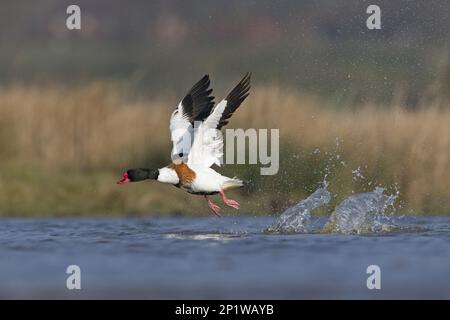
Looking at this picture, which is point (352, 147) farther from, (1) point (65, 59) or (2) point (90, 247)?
(1) point (65, 59)

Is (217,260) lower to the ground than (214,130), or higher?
lower

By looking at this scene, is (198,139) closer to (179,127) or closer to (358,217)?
(179,127)

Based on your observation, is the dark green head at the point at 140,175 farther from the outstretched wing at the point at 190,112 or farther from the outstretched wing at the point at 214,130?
the outstretched wing at the point at 190,112

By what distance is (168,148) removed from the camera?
1543 cm

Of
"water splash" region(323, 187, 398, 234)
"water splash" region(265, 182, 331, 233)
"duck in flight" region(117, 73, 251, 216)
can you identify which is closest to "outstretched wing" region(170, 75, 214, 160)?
"duck in flight" region(117, 73, 251, 216)

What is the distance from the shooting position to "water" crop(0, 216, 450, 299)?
9.65 meters

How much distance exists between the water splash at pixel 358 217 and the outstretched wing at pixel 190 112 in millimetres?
1586

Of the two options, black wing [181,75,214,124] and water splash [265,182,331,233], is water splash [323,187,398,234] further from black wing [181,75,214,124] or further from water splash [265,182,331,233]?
black wing [181,75,214,124]

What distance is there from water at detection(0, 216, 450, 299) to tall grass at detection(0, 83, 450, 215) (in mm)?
954

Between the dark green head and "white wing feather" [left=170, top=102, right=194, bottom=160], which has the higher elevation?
"white wing feather" [left=170, top=102, right=194, bottom=160]

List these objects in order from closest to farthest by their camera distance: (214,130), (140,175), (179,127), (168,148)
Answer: (179,127) < (214,130) < (140,175) < (168,148)

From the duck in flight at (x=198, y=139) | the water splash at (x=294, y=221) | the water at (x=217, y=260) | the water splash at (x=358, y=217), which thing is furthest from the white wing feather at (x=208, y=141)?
the water splash at (x=358, y=217)

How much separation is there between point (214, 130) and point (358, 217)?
5.24 feet

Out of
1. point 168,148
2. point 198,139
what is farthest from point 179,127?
point 168,148
